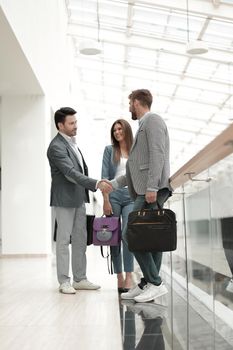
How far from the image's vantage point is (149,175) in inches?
140

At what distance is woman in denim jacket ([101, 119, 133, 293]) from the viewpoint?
4371 millimetres

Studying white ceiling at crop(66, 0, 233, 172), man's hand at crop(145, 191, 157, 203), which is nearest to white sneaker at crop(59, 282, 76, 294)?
man's hand at crop(145, 191, 157, 203)

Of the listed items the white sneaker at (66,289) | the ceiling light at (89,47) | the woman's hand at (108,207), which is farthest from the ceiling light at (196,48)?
Result: the white sneaker at (66,289)

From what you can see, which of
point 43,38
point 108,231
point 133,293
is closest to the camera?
point 133,293

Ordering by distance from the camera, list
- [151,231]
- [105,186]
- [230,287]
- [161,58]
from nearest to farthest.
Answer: [230,287] → [151,231] → [105,186] → [161,58]

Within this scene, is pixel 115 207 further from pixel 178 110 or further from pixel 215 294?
pixel 178 110

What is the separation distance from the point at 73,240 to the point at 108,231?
36 cm

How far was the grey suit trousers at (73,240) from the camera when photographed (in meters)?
4.31

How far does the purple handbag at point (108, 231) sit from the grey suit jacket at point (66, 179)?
263 millimetres

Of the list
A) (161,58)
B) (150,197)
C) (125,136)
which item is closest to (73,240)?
(125,136)

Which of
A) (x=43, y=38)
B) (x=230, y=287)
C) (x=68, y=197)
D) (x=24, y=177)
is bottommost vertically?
(x=230, y=287)

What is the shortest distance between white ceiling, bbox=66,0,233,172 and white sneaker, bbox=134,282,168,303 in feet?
35.8

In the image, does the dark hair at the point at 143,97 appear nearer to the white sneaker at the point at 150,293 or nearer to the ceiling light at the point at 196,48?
the white sneaker at the point at 150,293

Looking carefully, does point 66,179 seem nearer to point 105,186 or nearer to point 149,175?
point 105,186
